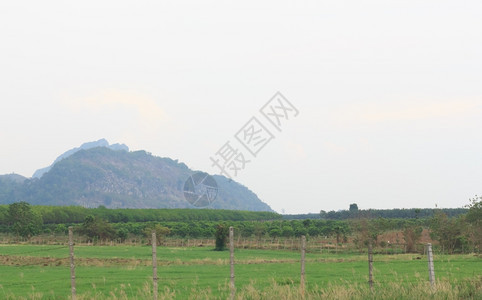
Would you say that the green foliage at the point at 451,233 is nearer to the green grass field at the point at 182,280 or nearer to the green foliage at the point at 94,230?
the green grass field at the point at 182,280

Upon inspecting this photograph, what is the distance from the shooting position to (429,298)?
1388 centimetres

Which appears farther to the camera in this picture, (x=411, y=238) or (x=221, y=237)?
(x=221, y=237)

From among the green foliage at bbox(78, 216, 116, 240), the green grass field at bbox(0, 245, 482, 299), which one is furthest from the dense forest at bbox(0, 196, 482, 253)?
the green grass field at bbox(0, 245, 482, 299)

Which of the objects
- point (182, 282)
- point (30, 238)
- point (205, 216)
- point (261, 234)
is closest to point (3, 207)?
point (30, 238)

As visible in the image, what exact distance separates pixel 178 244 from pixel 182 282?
158 ft

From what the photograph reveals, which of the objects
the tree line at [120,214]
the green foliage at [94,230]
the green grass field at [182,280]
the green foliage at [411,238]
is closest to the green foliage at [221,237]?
the green foliage at [411,238]

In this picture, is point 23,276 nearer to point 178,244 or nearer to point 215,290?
point 215,290

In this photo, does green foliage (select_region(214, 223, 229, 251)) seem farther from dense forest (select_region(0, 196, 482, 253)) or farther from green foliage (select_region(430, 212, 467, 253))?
green foliage (select_region(430, 212, 467, 253))

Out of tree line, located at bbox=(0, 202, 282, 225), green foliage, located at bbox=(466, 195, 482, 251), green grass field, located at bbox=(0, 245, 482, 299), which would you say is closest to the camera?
green grass field, located at bbox=(0, 245, 482, 299)

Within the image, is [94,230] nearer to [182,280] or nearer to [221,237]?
[221,237]

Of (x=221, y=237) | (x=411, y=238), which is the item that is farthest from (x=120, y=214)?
(x=411, y=238)

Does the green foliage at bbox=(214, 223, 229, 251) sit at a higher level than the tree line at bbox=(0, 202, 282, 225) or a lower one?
lower

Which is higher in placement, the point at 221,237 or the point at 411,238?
the point at 221,237

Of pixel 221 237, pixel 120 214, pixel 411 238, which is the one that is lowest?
pixel 411 238
